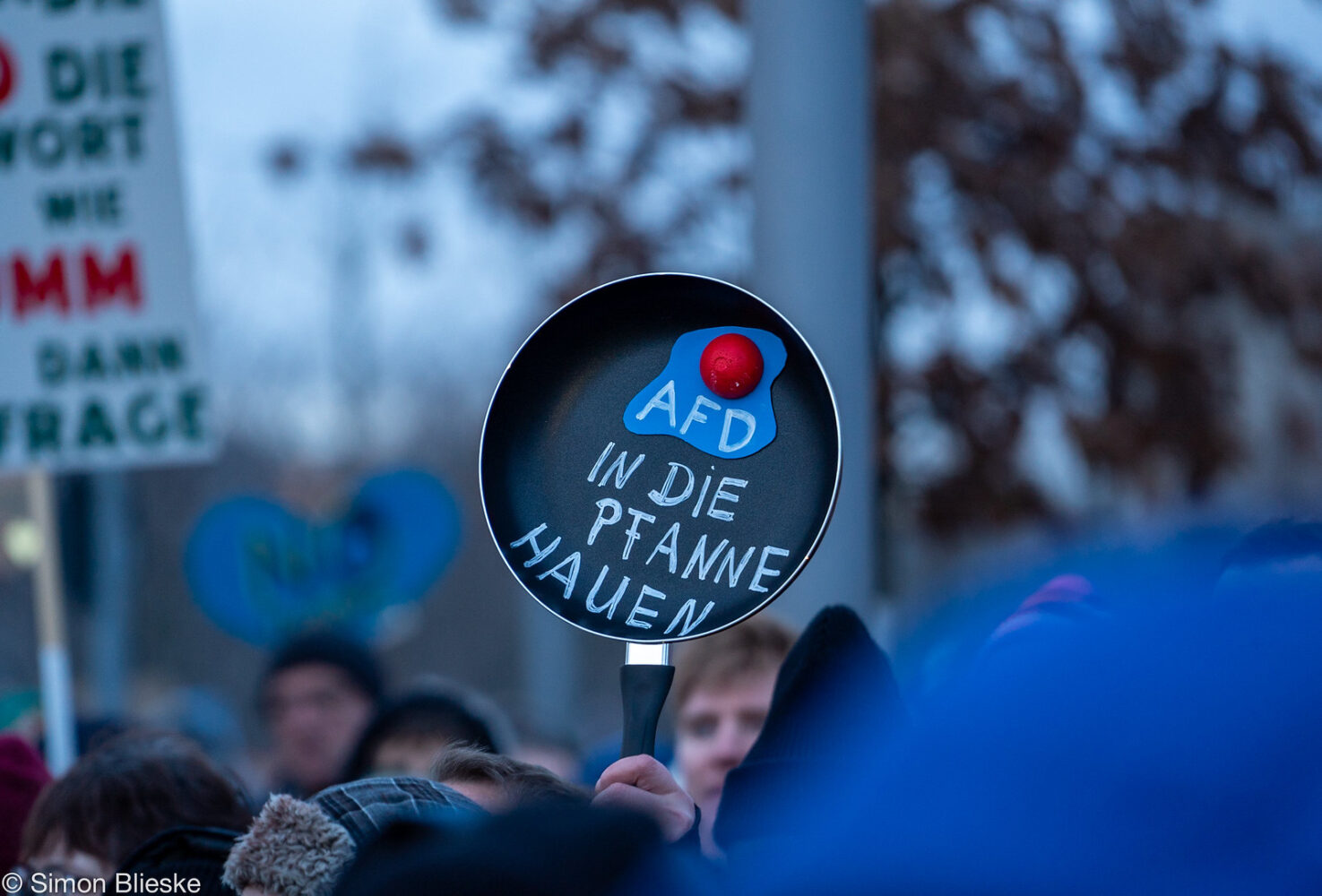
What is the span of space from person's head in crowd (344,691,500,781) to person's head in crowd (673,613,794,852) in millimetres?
650

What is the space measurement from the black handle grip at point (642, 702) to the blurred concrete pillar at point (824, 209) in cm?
168

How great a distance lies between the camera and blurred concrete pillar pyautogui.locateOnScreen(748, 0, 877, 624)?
341cm

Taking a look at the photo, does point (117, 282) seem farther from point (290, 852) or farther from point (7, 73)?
point (290, 852)

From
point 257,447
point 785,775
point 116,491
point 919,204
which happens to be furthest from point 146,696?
point 785,775

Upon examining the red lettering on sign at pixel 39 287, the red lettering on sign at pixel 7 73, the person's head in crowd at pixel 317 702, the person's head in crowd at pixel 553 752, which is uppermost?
the red lettering on sign at pixel 7 73

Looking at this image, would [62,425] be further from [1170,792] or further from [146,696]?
[146,696]

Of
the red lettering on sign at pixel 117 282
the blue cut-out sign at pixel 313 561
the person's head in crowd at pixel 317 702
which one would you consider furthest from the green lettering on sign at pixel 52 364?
the blue cut-out sign at pixel 313 561

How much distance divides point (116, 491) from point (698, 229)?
3181 mm

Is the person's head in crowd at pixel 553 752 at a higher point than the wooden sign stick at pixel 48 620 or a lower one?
lower

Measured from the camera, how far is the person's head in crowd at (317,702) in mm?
5039

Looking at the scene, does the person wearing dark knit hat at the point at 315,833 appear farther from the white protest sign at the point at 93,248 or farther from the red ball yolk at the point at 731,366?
the white protest sign at the point at 93,248

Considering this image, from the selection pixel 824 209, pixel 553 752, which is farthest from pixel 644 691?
pixel 553 752

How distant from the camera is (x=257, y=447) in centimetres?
2902

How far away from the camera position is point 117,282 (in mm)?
4020
